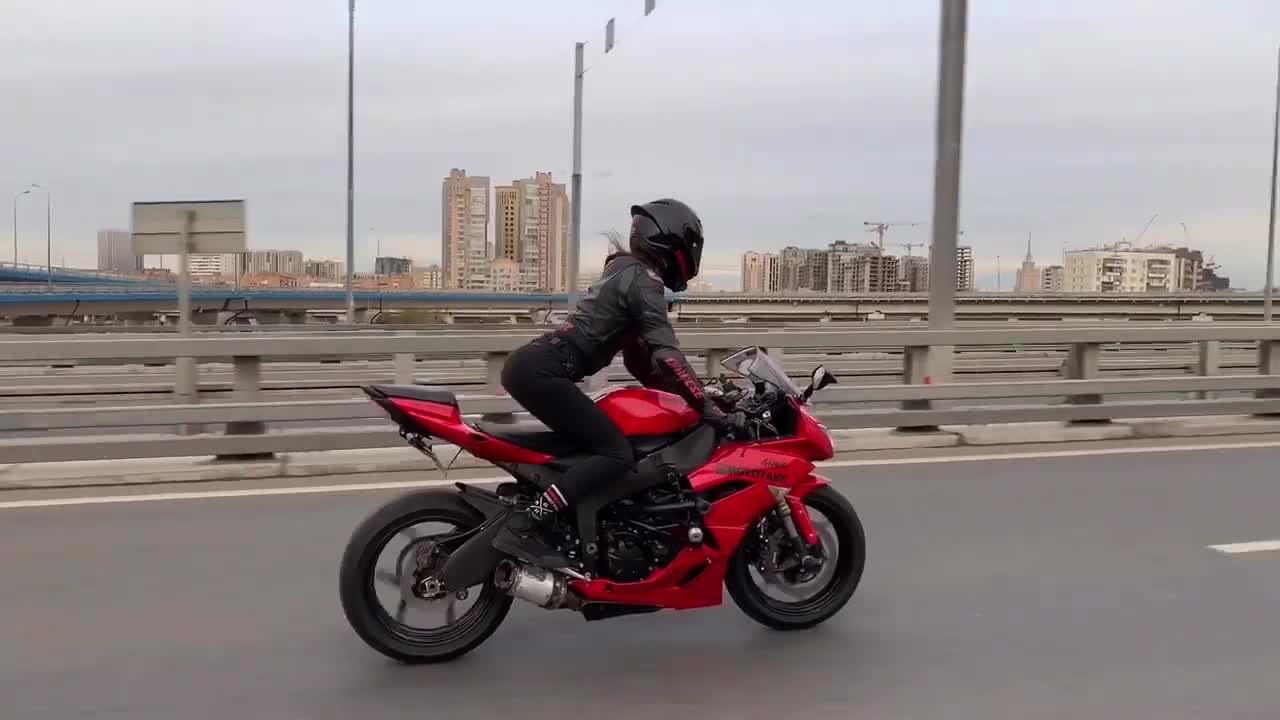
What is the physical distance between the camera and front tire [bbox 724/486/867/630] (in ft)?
15.3

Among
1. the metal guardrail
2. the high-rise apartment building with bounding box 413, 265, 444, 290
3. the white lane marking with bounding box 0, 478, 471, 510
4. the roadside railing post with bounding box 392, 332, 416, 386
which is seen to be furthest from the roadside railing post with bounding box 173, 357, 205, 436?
the high-rise apartment building with bounding box 413, 265, 444, 290

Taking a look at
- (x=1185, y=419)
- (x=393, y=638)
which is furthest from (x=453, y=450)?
(x=1185, y=419)

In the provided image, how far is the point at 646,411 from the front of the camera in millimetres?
4348

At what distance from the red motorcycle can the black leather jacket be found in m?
0.15

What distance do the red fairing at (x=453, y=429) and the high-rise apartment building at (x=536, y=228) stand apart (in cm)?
2753

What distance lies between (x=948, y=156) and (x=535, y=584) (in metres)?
7.46

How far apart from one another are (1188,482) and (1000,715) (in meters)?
4.94

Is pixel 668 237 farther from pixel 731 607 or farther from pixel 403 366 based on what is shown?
pixel 403 366

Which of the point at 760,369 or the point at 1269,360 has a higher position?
the point at 760,369

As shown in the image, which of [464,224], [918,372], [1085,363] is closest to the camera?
[918,372]

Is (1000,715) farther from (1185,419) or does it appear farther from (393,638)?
(1185,419)

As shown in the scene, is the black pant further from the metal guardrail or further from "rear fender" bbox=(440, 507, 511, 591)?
the metal guardrail

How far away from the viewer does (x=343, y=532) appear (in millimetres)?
6309

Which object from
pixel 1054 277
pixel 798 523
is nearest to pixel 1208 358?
pixel 798 523
